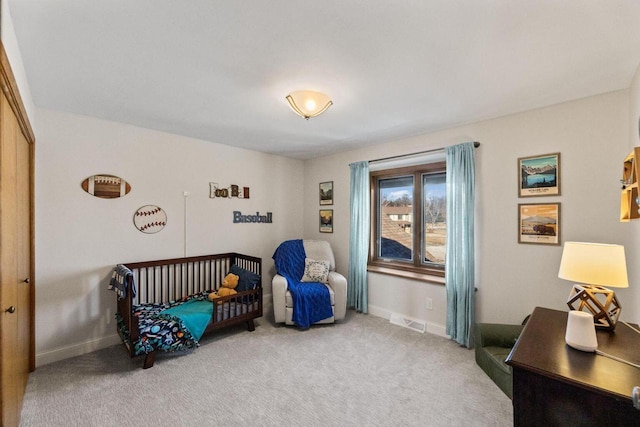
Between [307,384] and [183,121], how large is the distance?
2.87 m

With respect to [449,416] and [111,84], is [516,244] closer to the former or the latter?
[449,416]

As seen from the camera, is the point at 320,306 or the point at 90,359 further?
the point at 320,306

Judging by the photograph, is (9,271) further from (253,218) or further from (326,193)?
(326,193)

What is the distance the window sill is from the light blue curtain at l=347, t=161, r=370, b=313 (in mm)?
190

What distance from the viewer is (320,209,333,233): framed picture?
Answer: 14.6 ft

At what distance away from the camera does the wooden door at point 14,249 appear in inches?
57.2

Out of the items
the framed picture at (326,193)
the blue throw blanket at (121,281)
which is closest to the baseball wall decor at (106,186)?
the blue throw blanket at (121,281)

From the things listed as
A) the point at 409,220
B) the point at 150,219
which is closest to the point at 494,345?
the point at 409,220

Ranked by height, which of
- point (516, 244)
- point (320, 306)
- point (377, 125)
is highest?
point (377, 125)

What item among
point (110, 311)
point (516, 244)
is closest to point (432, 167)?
point (516, 244)

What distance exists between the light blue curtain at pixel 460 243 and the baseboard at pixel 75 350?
3666mm

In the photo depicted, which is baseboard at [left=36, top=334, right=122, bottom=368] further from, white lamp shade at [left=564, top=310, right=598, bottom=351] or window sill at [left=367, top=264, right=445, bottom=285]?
white lamp shade at [left=564, top=310, right=598, bottom=351]

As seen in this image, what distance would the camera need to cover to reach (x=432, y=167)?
3553mm

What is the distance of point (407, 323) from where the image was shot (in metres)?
3.50
